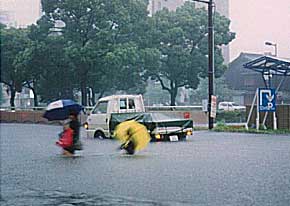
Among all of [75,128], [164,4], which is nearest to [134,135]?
[75,128]

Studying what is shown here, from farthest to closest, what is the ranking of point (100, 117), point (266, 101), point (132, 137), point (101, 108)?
point (266, 101), point (101, 108), point (100, 117), point (132, 137)

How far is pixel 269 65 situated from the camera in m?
31.6

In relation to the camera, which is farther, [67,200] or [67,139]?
[67,139]

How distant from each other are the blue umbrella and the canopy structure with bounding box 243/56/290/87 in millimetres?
15022

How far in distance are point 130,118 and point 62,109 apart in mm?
5178

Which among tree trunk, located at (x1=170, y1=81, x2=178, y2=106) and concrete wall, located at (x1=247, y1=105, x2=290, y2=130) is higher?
tree trunk, located at (x1=170, y1=81, x2=178, y2=106)

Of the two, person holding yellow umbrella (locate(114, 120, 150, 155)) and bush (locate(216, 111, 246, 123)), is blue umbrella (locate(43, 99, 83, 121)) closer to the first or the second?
person holding yellow umbrella (locate(114, 120, 150, 155))

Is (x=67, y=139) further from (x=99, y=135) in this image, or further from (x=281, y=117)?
(x=281, y=117)

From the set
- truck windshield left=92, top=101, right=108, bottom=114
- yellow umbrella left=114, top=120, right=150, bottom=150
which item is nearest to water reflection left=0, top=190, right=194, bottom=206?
yellow umbrella left=114, top=120, right=150, bottom=150

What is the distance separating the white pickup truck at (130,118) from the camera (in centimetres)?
2106

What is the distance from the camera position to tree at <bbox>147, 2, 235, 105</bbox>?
46219 millimetres

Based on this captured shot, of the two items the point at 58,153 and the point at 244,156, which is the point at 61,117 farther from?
the point at 244,156

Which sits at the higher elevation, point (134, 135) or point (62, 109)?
point (62, 109)

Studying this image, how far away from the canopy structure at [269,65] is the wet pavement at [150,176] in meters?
13.4
